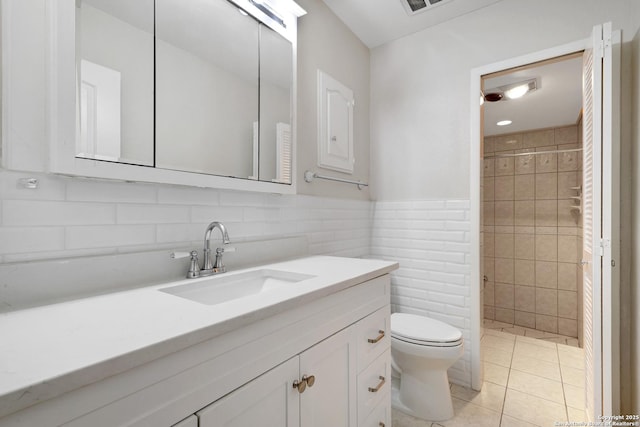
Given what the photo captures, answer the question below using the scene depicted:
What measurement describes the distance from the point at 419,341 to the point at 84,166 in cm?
173

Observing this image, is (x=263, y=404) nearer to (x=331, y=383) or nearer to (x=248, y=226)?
(x=331, y=383)

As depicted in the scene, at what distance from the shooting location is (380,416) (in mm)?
1373

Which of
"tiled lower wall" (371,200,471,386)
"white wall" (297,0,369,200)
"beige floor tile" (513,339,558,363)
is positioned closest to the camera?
"white wall" (297,0,369,200)

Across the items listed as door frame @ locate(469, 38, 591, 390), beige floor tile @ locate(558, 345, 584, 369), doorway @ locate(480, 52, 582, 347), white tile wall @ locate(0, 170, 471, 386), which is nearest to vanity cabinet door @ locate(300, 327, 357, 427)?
white tile wall @ locate(0, 170, 471, 386)

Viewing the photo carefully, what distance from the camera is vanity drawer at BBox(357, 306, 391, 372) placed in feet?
3.97

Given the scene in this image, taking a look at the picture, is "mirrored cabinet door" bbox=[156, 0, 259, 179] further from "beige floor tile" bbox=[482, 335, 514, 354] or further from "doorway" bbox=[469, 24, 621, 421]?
"beige floor tile" bbox=[482, 335, 514, 354]

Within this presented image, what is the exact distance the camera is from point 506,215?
11.7ft

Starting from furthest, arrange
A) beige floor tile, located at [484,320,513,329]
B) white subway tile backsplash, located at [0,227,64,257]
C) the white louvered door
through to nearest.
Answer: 1. beige floor tile, located at [484,320,513,329]
2. the white louvered door
3. white subway tile backsplash, located at [0,227,64,257]

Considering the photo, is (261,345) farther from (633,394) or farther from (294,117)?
(633,394)

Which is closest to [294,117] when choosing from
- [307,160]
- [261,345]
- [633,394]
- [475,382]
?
[307,160]

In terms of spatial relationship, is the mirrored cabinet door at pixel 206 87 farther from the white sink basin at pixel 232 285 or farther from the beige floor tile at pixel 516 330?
the beige floor tile at pixel 516 330

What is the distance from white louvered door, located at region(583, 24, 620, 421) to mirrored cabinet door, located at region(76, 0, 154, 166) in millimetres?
1945

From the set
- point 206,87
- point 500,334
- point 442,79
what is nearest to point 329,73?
point 442,79

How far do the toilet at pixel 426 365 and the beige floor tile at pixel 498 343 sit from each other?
130 centimetres
